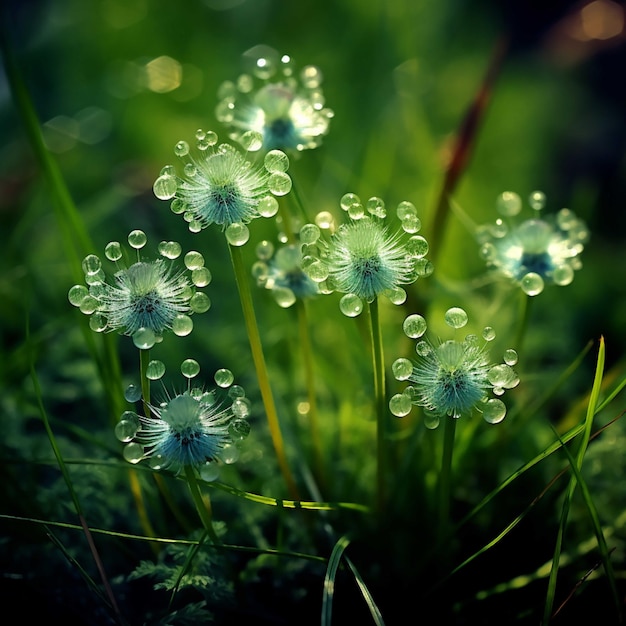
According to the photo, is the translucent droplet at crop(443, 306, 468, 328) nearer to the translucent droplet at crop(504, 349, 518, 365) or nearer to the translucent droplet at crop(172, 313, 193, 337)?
the translucent droplet at crop(504, 349, 518, 365)

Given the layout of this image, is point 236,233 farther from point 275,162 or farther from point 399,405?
point 399,405

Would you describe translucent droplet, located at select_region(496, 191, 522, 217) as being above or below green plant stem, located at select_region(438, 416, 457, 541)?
above

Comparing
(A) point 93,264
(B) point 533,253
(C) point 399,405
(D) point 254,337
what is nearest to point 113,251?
(A) point 93,264

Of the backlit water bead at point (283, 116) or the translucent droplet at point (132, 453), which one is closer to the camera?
the translucent droplet at point (132, 453)

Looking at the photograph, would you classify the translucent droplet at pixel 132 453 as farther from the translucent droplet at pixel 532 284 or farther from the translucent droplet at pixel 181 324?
the translucent droplet at pixel 532 284

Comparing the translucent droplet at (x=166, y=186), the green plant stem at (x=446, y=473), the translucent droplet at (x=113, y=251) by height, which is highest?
the translucent droplet at (x=166, y=186)

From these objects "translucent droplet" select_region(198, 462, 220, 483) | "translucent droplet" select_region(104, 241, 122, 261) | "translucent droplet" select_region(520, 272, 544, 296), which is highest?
"translucent droplet" select_region(104, 241, 122, 261)

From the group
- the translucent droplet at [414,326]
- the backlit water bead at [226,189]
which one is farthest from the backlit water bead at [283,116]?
the translucent droplet at [414,326]

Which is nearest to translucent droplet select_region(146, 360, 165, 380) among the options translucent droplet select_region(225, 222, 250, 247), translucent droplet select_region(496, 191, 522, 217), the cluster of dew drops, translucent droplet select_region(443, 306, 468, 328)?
the cluster of dew drops
